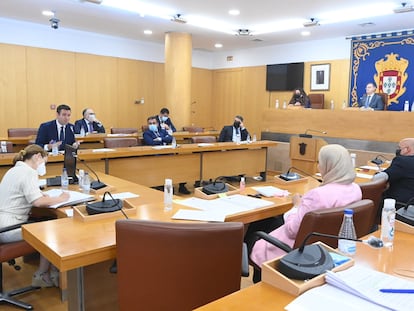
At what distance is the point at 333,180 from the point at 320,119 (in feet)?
16.7

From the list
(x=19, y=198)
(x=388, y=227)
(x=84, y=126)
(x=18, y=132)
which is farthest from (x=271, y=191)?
(x=84, y=126)

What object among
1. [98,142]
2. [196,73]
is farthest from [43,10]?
[196,73]

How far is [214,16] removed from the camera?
785 centimetres

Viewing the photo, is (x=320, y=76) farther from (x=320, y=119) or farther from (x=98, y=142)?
(x=98, y=142)

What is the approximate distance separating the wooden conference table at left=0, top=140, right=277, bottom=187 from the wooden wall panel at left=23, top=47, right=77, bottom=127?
15.3ft

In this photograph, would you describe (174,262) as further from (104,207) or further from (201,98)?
(201,98)

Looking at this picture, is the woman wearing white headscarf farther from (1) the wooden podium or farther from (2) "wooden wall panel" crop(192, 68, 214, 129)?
(2) "wooden wall panel" crop(192, 68, 214, 129)

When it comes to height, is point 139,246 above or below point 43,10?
below

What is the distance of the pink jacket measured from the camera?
215 cm

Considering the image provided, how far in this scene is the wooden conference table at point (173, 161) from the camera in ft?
15.8

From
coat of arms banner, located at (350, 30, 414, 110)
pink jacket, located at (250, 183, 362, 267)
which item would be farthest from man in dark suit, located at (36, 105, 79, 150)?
coat of arms banner, located at (350, 30, 414, 110)

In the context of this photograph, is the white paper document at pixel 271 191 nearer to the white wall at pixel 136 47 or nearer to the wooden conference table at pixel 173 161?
the wooden conference table at pixel 173 161

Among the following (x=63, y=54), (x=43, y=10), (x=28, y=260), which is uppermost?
(x=43, y=10)

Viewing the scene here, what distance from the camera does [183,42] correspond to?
30.3 feet
